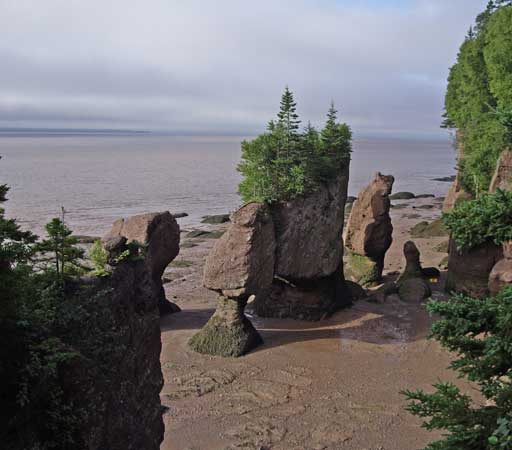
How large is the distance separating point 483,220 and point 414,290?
21627mm

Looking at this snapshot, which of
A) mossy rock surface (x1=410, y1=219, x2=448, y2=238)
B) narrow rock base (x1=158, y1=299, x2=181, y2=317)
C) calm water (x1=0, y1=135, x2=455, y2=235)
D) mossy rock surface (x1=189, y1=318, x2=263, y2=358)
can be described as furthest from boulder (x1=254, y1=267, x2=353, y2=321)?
calm water (x1=0, y1=135, x2=455, y2=235)

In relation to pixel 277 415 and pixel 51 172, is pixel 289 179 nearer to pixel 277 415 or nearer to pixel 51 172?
pixel 277 415

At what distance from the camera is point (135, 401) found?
1074 centimetres

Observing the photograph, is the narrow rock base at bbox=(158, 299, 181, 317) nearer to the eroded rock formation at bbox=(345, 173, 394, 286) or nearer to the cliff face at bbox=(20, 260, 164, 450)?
the eroded rock formation at bbox=(345, 173, 394, 286)

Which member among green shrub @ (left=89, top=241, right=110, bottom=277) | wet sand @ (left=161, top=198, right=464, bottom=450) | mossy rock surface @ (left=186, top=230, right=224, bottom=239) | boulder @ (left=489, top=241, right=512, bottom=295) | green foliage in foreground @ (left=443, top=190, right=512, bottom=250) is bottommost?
wet sand @ (left=161, top=198, right=464, bottom=450)

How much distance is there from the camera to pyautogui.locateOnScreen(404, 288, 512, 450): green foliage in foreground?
7.28 metres

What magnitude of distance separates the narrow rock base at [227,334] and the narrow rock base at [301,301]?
372cm

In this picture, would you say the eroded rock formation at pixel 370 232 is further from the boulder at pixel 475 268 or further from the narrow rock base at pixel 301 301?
the boulder at pixel 475 268

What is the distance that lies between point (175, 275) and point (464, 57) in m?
27.3

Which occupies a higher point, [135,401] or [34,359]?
[34,359]

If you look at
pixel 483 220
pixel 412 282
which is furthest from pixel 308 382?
pixel 483 220

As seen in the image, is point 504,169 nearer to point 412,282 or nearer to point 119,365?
point 412,282

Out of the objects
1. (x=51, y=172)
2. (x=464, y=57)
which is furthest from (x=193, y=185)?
(x=464, y=57)

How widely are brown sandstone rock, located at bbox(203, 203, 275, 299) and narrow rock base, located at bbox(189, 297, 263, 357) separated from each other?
67 cm
